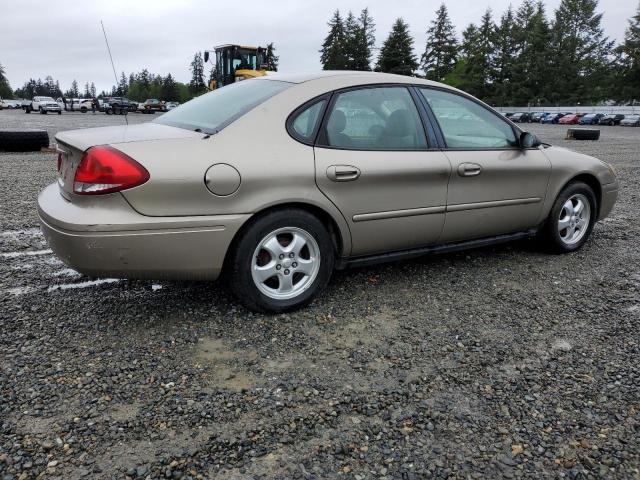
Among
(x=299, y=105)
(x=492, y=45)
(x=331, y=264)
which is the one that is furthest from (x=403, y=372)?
(x=492, y=45)

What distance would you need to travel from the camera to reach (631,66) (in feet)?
210

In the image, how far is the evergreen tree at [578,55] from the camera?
6800 cm

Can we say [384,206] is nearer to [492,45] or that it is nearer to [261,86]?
[261,86]

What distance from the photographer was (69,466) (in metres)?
1.95

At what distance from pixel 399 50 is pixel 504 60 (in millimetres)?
15585

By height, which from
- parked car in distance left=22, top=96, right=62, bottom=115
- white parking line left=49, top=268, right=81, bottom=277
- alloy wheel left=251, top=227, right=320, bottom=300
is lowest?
white parking line left=49, top=268, right=81, bottom=277

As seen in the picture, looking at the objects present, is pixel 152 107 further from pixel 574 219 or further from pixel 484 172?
pixel 484 172

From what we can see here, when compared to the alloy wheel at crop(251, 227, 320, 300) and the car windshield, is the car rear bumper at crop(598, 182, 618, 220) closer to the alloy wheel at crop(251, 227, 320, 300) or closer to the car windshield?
the alloy wheel at crop(251, 227, 320, 300)

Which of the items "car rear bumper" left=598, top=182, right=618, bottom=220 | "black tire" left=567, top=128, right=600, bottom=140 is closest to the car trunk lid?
"car rear bumper" left=598, top=182, right=618, bottom=220

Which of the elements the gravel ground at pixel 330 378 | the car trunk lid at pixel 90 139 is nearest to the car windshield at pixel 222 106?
the car trunk lid at pixel 90 139

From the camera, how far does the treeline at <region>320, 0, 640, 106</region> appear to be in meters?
66.5

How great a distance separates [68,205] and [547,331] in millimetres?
2880

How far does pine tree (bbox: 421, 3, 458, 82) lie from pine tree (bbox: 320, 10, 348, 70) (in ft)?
43.8

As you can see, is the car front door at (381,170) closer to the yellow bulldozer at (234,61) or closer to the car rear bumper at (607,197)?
the car rear bumper at (607,197)
